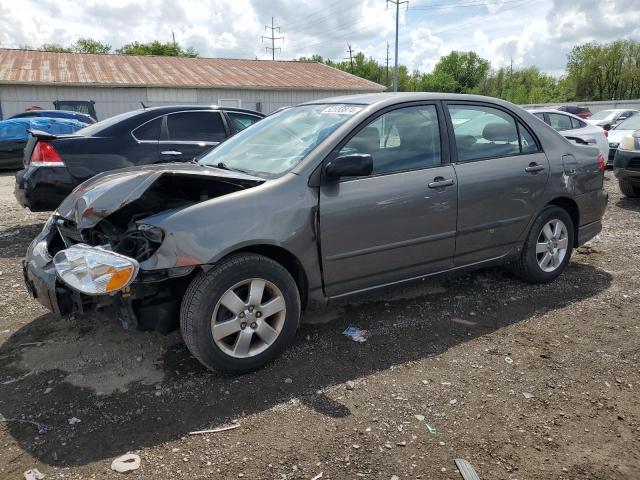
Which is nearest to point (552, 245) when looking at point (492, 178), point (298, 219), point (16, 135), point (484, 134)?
point (492, 178)

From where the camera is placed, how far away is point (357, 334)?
3.72m

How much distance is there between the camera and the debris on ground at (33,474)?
89.9 inches

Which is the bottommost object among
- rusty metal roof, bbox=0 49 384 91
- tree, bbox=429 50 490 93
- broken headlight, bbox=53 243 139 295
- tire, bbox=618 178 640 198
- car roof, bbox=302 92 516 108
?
tire, bbox=618 178 640 198

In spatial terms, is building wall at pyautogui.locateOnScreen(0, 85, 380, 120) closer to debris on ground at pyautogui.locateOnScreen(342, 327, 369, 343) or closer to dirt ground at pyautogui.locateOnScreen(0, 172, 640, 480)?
dirt ground at pyautogui.locateOnScreen(0, 172, 640, 480)

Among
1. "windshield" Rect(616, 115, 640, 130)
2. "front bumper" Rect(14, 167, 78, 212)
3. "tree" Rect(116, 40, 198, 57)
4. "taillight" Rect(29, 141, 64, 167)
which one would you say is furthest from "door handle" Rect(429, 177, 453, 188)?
"tree" Rect(116, 40, 198, 57)

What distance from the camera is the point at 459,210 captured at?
389 cm

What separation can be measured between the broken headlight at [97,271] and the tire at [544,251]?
337 centimetres

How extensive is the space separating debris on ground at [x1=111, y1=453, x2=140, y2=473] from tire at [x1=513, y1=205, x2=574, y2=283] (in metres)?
3.54

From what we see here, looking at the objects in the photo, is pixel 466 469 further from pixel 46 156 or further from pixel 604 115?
pixel 604 115

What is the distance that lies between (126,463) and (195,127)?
5057 millimetres

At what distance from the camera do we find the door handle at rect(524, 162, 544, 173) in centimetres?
432

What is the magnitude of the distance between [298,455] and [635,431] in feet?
5.80

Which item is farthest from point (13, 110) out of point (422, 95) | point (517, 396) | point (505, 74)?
point (505, 74)

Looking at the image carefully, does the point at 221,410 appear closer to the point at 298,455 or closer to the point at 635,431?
the point at 298,455
